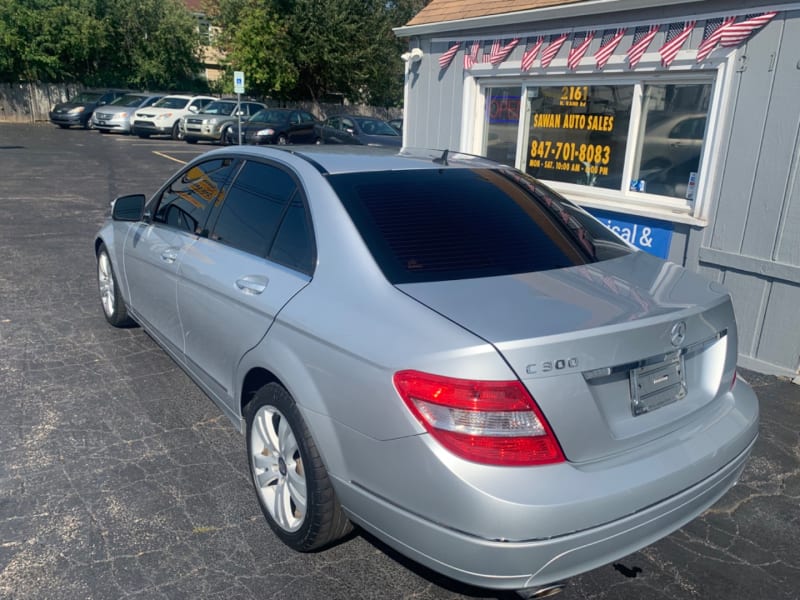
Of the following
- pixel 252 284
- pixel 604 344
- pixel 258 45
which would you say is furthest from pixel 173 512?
pixel 258 45

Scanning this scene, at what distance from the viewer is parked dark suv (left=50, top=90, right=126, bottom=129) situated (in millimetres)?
27969

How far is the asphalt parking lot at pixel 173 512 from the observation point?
273 cm

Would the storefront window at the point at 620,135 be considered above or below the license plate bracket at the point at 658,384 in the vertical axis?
above

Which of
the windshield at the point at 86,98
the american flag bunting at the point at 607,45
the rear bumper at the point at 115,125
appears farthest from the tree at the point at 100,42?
the american flag bunting at the point at 607,45

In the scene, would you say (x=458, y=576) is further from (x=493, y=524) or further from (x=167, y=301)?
(x=167, y=301)

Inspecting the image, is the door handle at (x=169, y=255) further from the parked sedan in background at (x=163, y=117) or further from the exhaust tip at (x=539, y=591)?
the parked sedan in background at (x=163, y=117)

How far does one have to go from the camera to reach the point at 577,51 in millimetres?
6480

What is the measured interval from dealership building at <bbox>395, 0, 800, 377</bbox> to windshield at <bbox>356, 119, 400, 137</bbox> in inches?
470

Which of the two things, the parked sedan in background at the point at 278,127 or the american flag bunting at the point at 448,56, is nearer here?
the american flag bunting at the point at 448,56

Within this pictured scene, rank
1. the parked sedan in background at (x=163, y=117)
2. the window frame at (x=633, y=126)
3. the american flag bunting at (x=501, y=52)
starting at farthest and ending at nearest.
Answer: the parked sedan in background at (x=163, y=117) → the american flag bunting at (x=501, y=52) → the window frame at (x=633, y=126)

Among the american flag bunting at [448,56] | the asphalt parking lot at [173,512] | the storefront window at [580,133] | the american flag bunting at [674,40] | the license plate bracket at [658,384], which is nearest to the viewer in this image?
the license plate bracket at [658,384]

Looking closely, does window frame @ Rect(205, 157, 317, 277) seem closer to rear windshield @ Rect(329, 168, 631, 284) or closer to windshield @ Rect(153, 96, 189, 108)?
rear windshield @ Rect(329, 168, 631, 284)

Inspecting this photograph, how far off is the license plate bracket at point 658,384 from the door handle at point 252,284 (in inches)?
63.7

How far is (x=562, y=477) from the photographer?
6.94 feet
